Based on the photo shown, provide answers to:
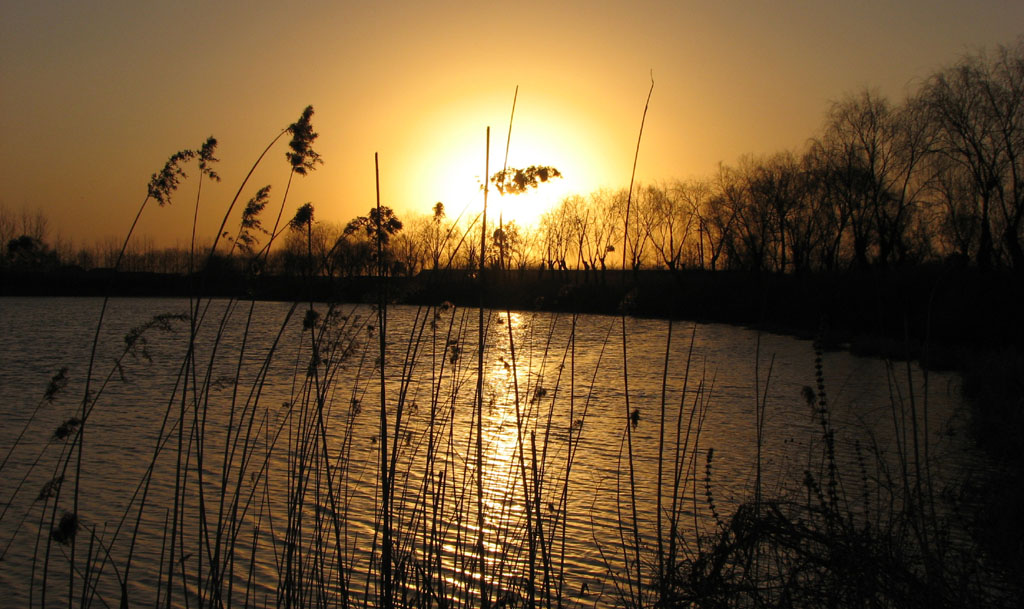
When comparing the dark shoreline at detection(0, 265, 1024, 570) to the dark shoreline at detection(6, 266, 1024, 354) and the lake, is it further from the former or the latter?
the lake

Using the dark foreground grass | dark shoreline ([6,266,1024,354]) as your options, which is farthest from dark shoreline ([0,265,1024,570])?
the dark foreground grass

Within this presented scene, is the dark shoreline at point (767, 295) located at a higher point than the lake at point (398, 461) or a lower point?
higher

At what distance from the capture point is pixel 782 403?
1517 centimetres

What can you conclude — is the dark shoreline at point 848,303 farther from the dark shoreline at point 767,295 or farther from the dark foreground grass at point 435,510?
the dark foreground grass at point 435,510

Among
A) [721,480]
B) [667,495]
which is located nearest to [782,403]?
[721,480]

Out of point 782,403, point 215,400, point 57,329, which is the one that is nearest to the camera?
point 215,400

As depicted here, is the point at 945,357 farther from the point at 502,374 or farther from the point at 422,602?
the point at 422,602

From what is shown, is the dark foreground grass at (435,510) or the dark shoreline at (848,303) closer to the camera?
the dark foreground grass at (435,510)

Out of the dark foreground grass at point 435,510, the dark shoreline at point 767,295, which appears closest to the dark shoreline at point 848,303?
the dark shoreline at point 767,295

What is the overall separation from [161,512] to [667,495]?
5.33 metres

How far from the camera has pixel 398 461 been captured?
8750 mm

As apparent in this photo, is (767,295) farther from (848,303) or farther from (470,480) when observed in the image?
(848,303)

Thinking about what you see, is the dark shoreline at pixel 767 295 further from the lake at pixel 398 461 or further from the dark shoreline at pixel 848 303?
the lake at pixel 398 461

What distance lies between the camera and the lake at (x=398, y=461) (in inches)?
117
